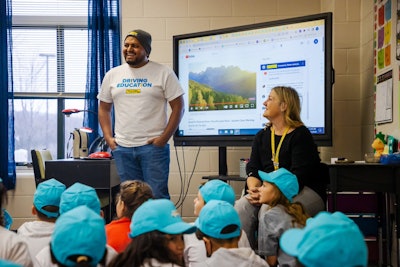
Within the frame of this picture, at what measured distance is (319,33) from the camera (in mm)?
3609

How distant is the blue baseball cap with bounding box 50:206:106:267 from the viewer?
137 cm

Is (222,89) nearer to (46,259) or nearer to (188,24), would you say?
(188,24)

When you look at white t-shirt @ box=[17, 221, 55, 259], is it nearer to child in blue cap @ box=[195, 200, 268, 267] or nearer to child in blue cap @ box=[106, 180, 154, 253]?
child in blue cap @ box=[106, 180, 154, 253]

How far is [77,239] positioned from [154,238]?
305 millimetres

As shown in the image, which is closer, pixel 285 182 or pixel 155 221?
pixel 155 221

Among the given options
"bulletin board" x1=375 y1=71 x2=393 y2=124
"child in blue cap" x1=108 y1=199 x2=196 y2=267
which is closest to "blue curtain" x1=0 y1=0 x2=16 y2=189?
"bulletin board" x1=375 y1=71 x2=393 y2=124

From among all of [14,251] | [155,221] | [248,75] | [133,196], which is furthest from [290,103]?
[14,251]

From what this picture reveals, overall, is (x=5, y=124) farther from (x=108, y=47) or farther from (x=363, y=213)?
(x=363, y=213)

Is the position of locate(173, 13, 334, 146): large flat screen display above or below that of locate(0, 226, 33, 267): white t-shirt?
above

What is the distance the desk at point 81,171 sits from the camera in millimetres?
3770

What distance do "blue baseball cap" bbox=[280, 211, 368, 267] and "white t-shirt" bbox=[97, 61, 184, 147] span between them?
2225mm

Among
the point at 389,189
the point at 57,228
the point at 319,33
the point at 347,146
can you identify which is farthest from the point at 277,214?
the point at 347,146

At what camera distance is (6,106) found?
471cm

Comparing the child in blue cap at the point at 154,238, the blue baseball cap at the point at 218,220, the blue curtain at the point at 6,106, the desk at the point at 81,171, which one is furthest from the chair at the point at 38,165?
the child in blue cap at the point at 154,238
